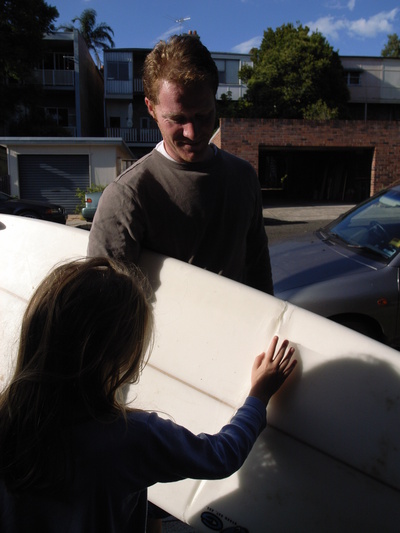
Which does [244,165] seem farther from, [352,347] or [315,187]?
[315,187]

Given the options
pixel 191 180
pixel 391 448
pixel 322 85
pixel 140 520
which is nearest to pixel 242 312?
pixel 191 180

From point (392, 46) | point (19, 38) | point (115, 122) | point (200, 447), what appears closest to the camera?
point (200, 447)

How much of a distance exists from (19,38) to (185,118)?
29.7 m

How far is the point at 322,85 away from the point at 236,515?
33.0 meters

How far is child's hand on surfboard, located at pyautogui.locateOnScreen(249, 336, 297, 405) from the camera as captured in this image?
160 cm

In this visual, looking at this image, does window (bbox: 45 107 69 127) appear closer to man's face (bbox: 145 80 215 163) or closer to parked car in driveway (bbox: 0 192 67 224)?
parked car in driveway (bbox: 0 192 67 224)

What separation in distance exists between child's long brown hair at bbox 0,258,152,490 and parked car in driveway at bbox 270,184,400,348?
2.43 m

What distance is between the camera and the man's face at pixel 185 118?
5.57 ft

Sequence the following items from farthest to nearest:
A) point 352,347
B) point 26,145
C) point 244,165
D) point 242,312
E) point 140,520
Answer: point 26,145 < point 244,165 < point 242,312 < point 352,347 < point 140,520

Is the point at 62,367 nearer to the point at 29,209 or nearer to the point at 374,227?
the point at 374,227

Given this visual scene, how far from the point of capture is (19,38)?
2680 centimetres

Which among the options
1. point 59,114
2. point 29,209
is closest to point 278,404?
point 29,209

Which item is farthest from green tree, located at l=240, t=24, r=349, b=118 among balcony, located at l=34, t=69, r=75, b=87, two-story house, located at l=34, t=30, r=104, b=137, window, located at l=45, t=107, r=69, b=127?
window, located at l=45, t=107, r=69, b=127

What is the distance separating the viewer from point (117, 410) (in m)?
1.18
